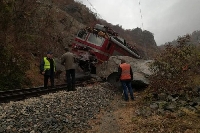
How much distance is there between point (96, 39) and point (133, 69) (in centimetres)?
466

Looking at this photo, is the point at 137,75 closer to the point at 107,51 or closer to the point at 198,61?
the point at 198,61

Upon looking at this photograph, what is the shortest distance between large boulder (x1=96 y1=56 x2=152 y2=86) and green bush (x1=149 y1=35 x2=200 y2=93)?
105cm

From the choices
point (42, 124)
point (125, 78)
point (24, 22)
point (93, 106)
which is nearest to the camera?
point (42, 124)

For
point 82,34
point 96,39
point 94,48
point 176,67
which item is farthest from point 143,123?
point 82,34

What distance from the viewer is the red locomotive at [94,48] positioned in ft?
54.4

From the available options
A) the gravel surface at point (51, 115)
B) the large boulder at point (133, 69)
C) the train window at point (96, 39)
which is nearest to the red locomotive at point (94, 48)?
the train window at point (96, 39)

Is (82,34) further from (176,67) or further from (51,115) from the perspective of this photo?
(51,115)

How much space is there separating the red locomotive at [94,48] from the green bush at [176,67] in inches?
243

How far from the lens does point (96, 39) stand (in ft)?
56.0

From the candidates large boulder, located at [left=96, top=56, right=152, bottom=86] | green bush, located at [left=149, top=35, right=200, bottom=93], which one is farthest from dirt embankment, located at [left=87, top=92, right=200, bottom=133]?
large boulder, located at [left=96, top=56, right=152, bottom=86]

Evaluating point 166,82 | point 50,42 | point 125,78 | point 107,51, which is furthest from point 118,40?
point 166,82

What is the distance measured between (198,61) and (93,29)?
890 centimetres

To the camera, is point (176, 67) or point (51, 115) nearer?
point (51, 115)

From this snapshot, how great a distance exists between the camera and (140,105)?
823cm
